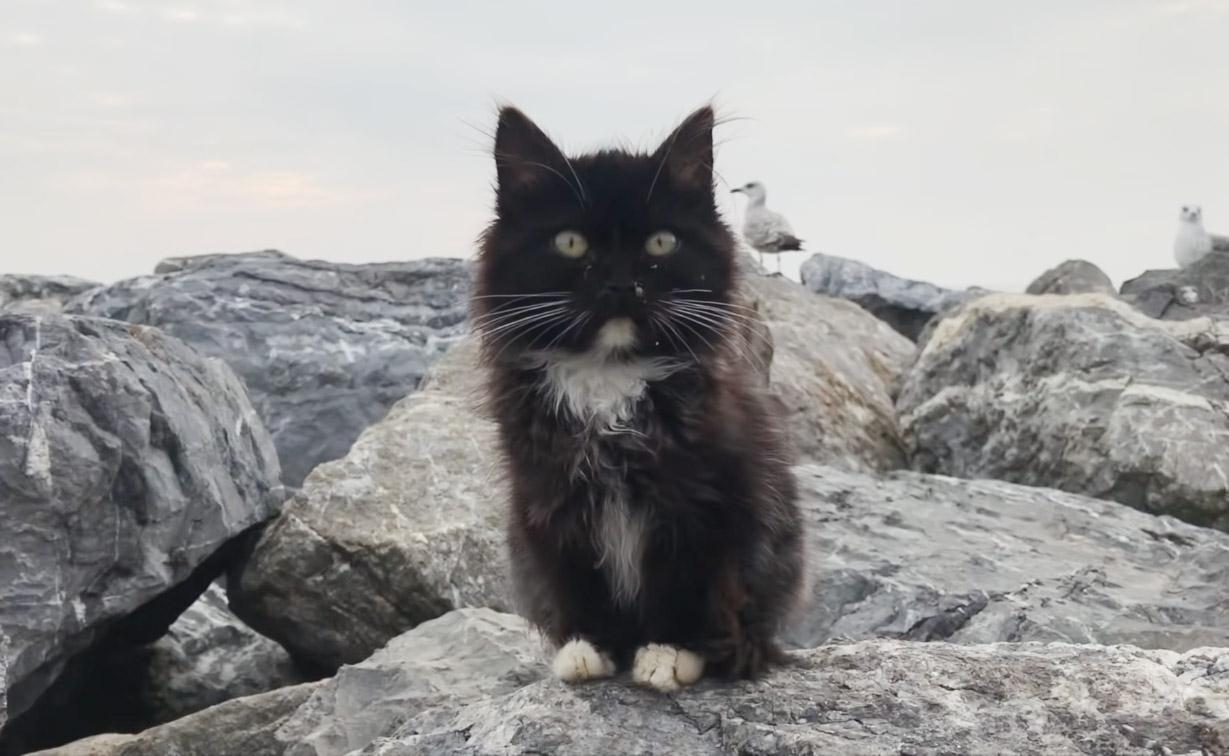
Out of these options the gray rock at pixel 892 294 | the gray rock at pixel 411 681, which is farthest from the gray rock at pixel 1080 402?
the gray rock at pixel 411 681

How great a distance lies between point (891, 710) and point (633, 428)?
0.95 m

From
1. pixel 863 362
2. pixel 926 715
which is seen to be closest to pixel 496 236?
pixel 926 715

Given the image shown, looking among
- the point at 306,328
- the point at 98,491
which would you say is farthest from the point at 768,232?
the point at 98,491

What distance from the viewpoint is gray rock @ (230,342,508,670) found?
225 inches

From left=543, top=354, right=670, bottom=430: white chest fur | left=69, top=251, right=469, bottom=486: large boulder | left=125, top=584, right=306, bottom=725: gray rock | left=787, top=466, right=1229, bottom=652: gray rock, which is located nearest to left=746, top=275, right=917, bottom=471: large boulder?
left=787, top=466, right=1229, bottom=652: gray rock

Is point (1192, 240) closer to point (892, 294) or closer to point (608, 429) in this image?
point (892, 294)

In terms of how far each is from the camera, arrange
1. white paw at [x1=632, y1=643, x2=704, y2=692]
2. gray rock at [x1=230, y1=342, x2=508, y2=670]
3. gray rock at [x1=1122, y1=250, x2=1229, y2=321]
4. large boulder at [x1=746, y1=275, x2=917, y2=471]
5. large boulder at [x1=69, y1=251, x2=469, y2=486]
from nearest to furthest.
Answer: white paw at [x1=632, y1=643, x2=704, y2=692], gray rock at [x1=230, y1=342, x2=508, y2=670], large boulder at [x1=746, y1=275, x2=917, y2=471], large boulder at [x1=69, y1=251, x2=469, y2=486], gray rock at [x1=1122, y1=250, x2=1229, y2=321]

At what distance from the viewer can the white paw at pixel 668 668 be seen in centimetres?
304

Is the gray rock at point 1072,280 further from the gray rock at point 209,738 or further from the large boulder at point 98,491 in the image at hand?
the gray rock at point 209,738

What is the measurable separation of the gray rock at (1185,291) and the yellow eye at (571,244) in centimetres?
810

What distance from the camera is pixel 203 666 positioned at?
6.20m

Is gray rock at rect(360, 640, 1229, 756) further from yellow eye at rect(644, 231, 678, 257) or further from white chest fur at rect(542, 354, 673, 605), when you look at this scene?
yellow eye at rect(644, 231, 678, 257)

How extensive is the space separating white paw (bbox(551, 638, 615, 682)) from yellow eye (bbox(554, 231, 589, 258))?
103 cm

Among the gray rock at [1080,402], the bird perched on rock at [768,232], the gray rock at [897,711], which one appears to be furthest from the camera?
the bird perched on rock at [768,232]
